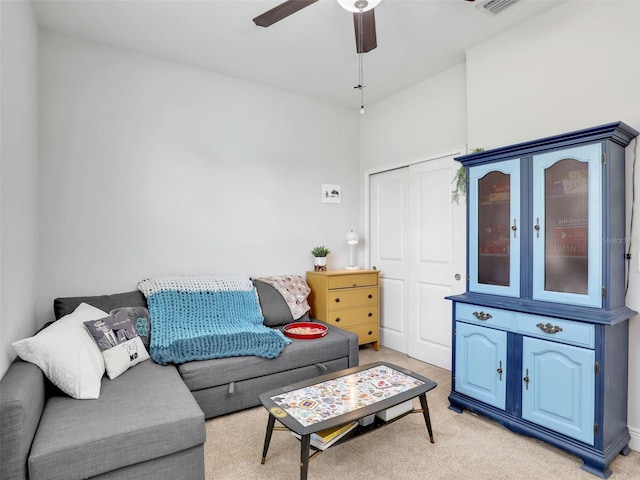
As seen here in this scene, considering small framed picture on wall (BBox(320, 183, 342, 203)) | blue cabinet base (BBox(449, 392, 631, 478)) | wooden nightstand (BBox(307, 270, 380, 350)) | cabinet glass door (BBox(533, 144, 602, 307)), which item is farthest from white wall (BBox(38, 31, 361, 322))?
cabinet glass door (BBox(533, 144, 602, 307))

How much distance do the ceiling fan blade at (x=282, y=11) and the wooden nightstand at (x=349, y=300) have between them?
7.57ft

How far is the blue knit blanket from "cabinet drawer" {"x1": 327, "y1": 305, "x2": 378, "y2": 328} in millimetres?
852

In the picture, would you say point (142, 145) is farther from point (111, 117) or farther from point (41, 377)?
point (41, 377)

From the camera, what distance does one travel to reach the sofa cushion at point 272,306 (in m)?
3.29

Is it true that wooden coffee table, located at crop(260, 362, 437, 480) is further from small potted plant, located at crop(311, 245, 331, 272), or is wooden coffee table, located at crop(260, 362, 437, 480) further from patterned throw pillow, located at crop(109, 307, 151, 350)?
small potted plant, located at crop(311, 245, 331, 272)

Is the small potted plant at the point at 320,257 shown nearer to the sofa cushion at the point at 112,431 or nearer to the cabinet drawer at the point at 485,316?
the cabinet drawer at the point at 485,316

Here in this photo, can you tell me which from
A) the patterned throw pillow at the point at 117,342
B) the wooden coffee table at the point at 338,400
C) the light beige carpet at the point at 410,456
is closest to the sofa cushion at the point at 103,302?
the patterned throw pillow at the point at 117,342

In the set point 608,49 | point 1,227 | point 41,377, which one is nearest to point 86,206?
point 1,227

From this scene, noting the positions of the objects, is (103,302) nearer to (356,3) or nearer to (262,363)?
(262,363)

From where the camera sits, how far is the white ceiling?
2469 mm

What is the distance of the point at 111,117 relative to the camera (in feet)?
9.77

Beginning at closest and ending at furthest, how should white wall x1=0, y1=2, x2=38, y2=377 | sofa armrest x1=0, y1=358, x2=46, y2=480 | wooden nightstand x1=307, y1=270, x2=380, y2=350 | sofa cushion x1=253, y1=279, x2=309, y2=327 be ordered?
sofa armrest x1=0, y1=358, x2=46, y2=480 → white wall x1=0, y1=2, x2=38, y2=377 → sofa cushion x1=253, y1=279, x2=309, y2=327 → wooden nightstand x1=307, y1=270, x2=380, y2=350

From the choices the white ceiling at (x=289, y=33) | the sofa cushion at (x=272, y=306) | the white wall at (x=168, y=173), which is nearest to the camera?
the white ceiling at (x=289, y=33)

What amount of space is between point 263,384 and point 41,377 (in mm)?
1349
